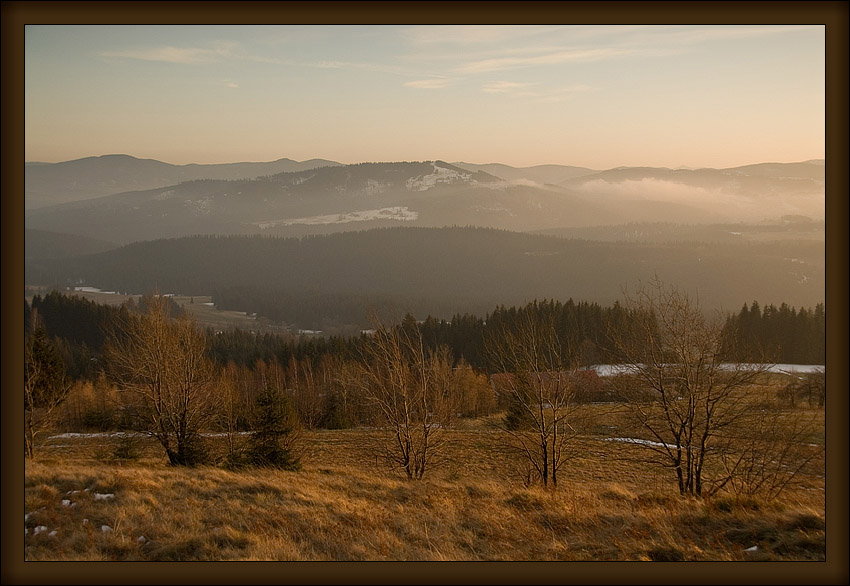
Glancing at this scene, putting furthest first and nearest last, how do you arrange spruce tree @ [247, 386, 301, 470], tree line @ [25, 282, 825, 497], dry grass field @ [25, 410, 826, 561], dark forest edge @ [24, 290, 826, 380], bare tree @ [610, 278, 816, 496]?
dark forest edge @ [24, 290, 826, 380]
spruce tree @ [247, 386, 301, 470]
tree line @ [25, 282, 825, 497]
bare tree @ [610, 278, 816, 496]
dry grass field @ [25, 410, 826, 561]

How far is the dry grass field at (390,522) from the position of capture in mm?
7836

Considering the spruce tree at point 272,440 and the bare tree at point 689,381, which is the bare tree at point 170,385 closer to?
the spruce tree at point 272,440

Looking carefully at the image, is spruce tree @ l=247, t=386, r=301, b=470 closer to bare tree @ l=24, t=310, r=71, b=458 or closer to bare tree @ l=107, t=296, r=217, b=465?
bare tree @ l=107, t=296, r=217, b=465

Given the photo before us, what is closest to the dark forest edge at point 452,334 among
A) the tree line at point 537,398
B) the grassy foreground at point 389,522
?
the tree line at point 537,398

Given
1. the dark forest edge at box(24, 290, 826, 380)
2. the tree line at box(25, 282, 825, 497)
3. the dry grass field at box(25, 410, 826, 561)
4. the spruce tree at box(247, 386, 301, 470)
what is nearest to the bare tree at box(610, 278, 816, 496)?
the tree line at box(25, 282, 825, 497)

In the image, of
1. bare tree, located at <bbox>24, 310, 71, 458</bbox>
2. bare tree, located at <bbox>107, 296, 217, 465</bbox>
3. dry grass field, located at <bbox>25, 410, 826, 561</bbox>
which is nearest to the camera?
dry grass field, located at <bbox>25, 410, 826, 561</bbox>

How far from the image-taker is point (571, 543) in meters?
8.38

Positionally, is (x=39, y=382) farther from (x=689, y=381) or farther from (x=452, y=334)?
(x=452, y=334)

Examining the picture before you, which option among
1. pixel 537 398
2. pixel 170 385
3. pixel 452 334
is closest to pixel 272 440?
pixel 170 385

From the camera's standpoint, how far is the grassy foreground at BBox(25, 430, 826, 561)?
25.7 feet

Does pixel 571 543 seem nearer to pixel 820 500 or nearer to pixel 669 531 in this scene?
pixel 669 531

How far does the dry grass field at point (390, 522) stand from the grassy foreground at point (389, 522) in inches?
1.2

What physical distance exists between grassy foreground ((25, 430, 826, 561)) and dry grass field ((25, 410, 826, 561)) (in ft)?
0.10

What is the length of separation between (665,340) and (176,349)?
1738cm
